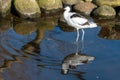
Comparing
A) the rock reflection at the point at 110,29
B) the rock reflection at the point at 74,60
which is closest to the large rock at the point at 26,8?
the rock reflection at the point at 110,29

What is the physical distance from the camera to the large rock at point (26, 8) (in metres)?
13.9

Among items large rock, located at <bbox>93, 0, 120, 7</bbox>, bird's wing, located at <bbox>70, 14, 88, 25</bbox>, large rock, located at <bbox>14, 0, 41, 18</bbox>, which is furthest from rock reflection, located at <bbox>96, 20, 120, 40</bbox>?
large rock, located at <bbox>14, 0, 41, 18</bbox>

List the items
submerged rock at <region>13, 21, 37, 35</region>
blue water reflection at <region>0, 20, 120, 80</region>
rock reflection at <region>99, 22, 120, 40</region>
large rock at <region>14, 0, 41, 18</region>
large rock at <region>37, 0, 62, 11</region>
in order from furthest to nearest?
1. large rock at <region>37, 0, 62, 11</region>
2. large rock at <region>14, 0, 41, 18</region>
3. submerged rock at <region>13, 21, 37, 35</region>
4. rock reflection at <region>99, 22, 120, 40</region>
5. blue water reflection at <region>0, 20, 120, 80</region>

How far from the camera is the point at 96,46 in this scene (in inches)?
452

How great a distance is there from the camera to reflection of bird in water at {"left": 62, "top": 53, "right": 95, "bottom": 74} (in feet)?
32.9

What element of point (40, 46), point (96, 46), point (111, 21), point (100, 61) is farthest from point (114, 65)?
point (111, 21)

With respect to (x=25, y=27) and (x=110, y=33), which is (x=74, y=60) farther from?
(x=25, y=27)

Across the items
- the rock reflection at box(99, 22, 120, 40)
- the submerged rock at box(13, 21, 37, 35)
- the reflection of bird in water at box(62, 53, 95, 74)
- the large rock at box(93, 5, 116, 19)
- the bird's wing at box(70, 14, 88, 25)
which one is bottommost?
the reflection of bird in water at box(62, 53, 95, 74)

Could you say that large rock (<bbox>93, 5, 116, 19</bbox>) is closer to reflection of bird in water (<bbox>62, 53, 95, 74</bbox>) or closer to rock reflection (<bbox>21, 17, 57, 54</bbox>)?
rock reflection (<bbox>21, 17, 57, 54</bbox>)

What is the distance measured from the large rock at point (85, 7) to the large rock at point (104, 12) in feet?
1.21

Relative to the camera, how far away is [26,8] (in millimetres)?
13906

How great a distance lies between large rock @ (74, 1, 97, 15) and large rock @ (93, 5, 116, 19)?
14.5 inches

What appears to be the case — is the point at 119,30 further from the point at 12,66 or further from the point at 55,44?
the point at 12,66

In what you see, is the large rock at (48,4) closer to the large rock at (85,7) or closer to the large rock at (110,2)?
the large rock at (85,7)
